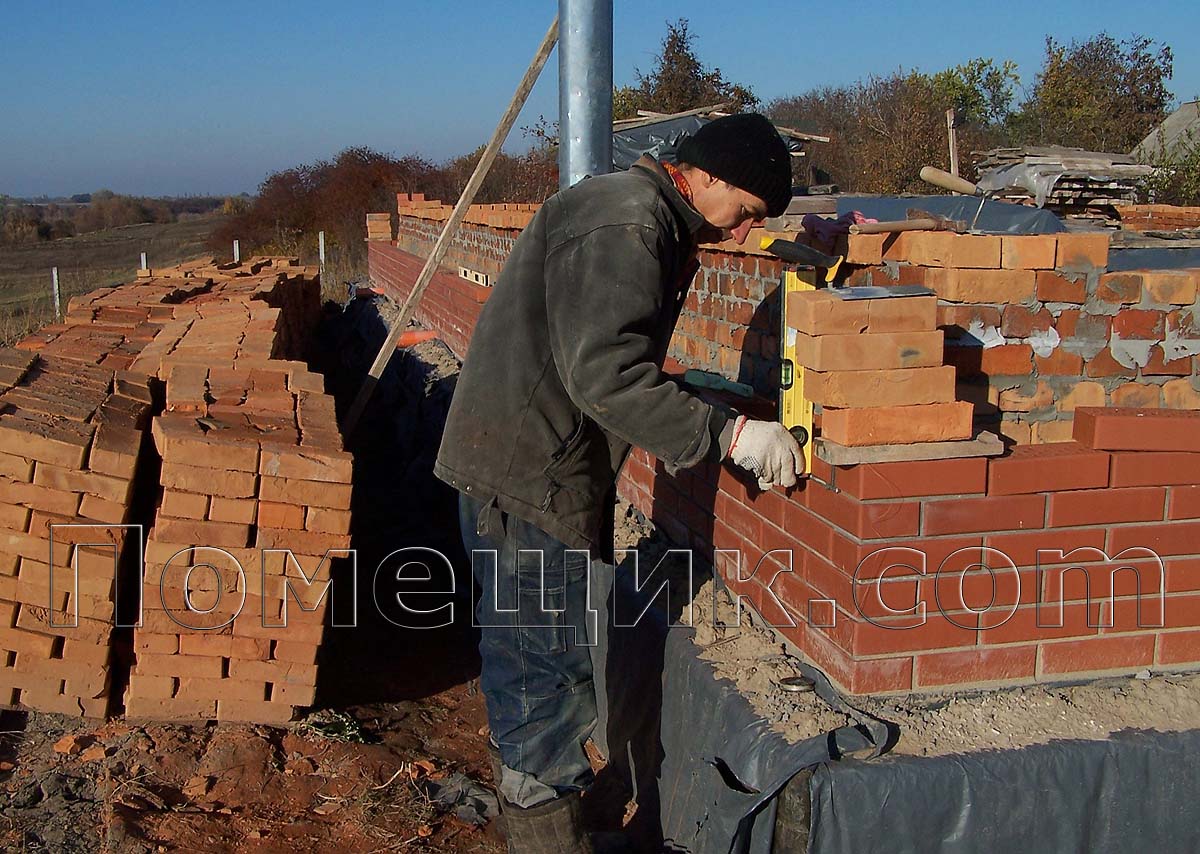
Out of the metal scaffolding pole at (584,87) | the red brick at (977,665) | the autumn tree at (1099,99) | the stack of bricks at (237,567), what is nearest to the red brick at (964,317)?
the red brick at (977,665)

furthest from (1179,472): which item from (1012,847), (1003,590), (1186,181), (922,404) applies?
(1186,181)

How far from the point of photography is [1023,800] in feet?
7.25

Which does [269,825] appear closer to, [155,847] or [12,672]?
[155,847]

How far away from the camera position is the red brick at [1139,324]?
2.61 meters

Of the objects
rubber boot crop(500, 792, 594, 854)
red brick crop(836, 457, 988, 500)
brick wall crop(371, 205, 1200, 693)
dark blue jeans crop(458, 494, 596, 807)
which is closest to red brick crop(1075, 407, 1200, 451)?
brick wall crop(371, 205, 1200, 693)

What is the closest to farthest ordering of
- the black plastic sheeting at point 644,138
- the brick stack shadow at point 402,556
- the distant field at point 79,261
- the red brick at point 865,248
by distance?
the red brick at point 865,248
the brick stack shadow at point 402,556
the black plastic sheeting at point 644,138
the distant field at point 79,261

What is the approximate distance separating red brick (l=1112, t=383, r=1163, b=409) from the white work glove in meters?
0.92

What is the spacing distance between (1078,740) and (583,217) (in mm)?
1620

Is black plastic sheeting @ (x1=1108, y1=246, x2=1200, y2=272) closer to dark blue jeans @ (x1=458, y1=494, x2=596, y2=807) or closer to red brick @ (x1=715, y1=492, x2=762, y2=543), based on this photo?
red brick @ (x1=715, y1=492, x2=762, y2=543)

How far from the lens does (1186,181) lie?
52.3 ft

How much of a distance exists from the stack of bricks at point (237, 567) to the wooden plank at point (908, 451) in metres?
1.83

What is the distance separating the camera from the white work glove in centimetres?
238

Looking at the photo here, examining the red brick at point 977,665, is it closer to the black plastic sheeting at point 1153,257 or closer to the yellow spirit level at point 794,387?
the yellow spirit level at point 794,387

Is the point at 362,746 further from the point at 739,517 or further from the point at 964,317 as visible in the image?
the point at 964,317
